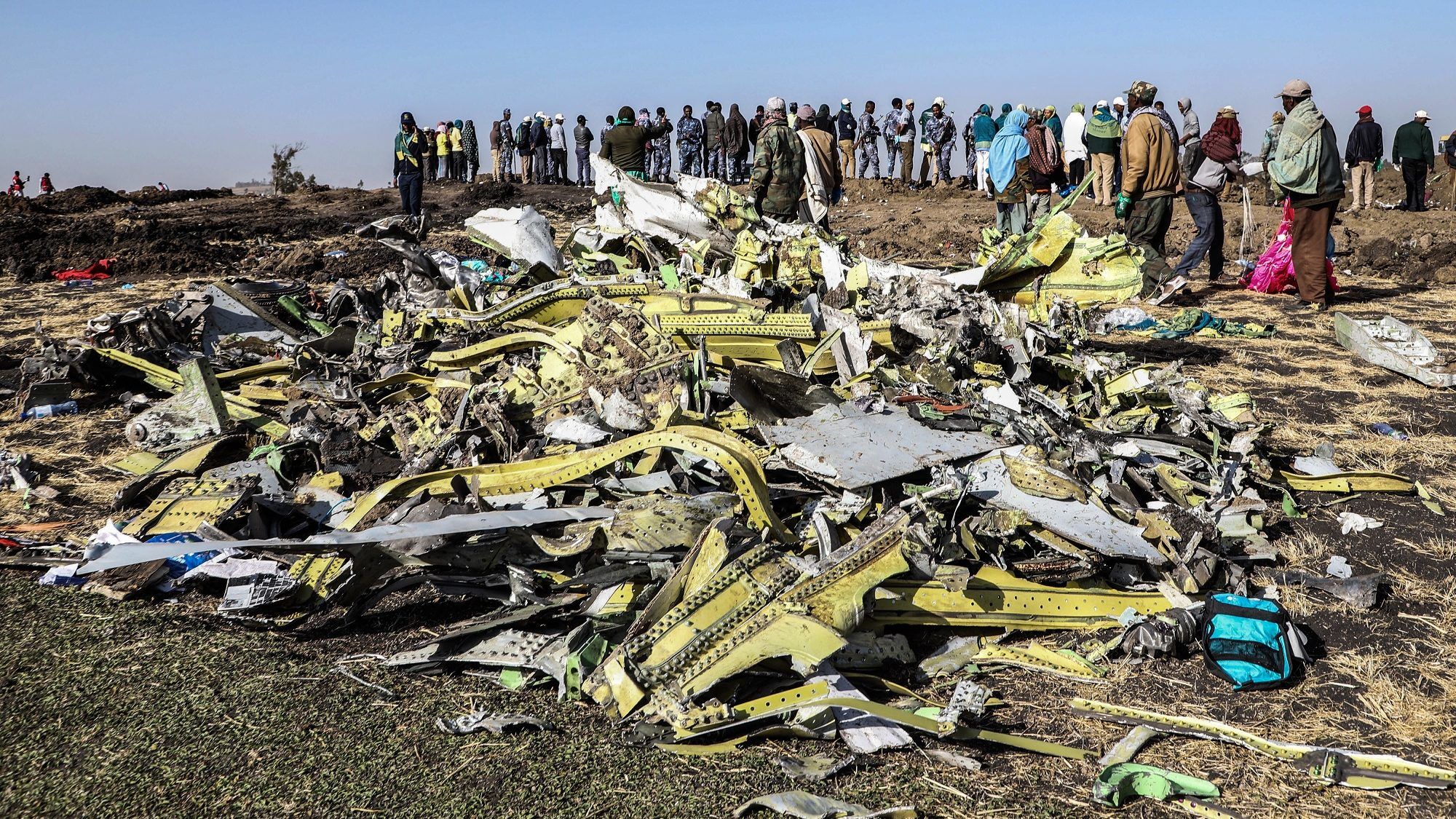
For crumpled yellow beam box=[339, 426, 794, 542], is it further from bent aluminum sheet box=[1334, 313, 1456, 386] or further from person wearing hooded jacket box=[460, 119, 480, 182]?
person wearing hooded jacket box=[460, 119, 480, 182]

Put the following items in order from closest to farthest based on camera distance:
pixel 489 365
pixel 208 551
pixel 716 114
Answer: pixel 208 551 → pixel 489 365 → pixel 716 114

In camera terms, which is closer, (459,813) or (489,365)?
(459,813)

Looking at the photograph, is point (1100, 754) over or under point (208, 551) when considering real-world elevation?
under

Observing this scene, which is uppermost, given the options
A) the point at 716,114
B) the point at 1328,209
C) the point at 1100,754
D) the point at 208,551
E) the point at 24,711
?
the point at 716,114

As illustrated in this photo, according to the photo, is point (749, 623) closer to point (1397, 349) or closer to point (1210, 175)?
point (1397, 349)

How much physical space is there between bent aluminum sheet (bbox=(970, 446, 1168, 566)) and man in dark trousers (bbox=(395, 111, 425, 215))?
11170 millimetres

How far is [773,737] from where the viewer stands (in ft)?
9.46

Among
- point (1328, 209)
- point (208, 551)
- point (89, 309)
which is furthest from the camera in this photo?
point (89, 309)

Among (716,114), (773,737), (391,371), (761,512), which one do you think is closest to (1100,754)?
(773,737)

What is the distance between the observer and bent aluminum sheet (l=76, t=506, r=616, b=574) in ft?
11.3

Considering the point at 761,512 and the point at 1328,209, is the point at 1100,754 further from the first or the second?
the point at 1328,209

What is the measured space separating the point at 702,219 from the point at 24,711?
5.90 m

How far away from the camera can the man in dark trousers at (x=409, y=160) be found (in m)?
12.9

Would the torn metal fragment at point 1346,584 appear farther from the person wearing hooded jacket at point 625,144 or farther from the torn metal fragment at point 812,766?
the person wearing hooded jacket at point 625,144
